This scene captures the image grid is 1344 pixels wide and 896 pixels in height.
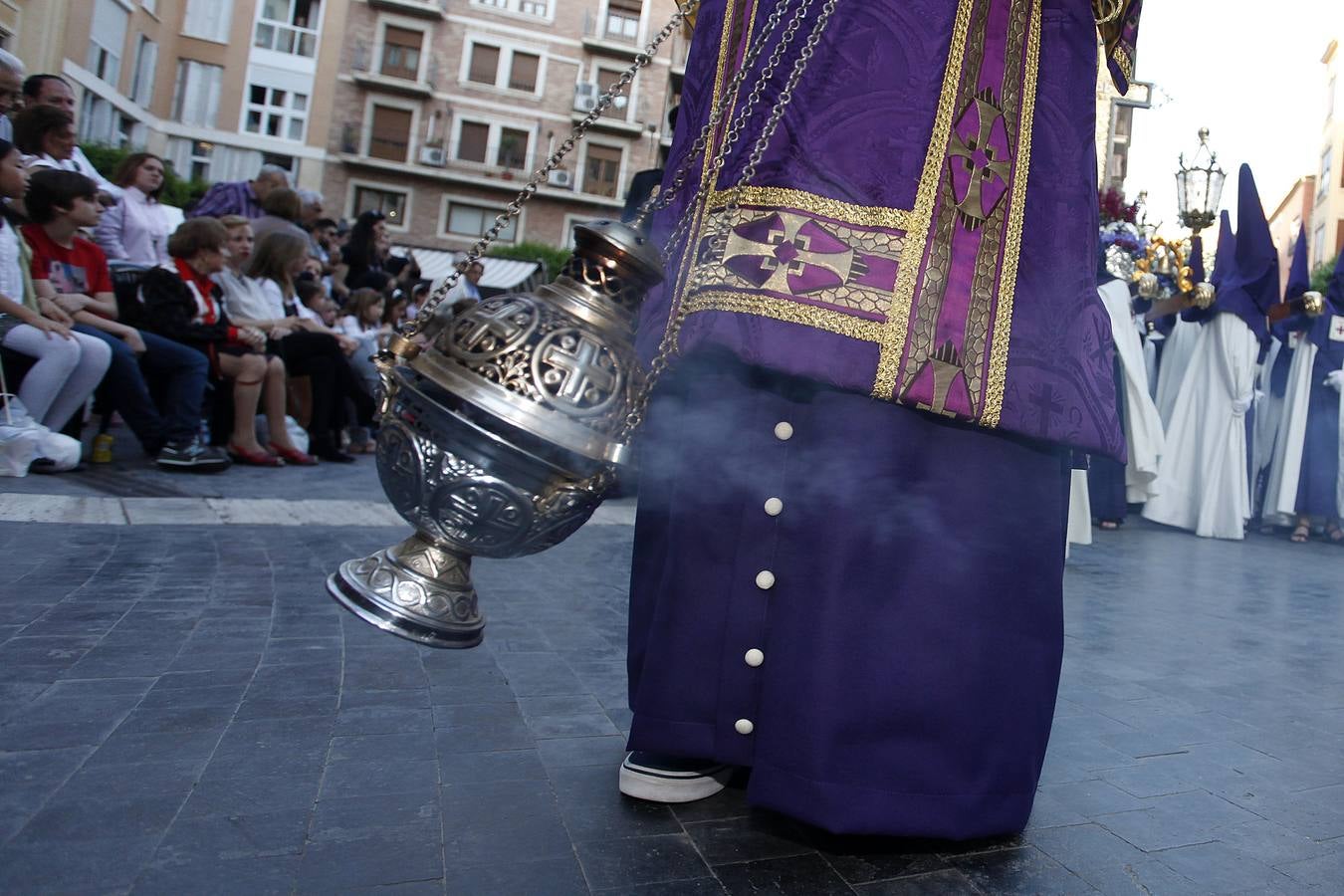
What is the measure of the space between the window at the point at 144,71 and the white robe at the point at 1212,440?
27.1m

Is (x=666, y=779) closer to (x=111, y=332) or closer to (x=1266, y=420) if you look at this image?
(x=111, y=332)

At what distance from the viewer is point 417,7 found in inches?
1235

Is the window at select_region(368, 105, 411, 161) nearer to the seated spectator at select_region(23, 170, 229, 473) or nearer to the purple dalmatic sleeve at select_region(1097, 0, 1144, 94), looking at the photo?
the seated spectator at select_region(23, 170, 229, 473)

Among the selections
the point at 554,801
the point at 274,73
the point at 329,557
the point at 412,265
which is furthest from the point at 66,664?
the point at 274,73

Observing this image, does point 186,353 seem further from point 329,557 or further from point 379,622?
point 379,622

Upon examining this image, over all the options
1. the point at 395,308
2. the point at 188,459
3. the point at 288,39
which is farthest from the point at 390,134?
the point at 188,459

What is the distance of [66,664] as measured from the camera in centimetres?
211

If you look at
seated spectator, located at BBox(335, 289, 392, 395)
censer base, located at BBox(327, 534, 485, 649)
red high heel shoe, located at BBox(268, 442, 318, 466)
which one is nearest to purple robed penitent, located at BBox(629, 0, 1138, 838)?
censer base, located at BBox(327, 534, 485, 649)

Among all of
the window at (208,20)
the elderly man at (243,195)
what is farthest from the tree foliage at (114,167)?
the elderly man at (243,195)

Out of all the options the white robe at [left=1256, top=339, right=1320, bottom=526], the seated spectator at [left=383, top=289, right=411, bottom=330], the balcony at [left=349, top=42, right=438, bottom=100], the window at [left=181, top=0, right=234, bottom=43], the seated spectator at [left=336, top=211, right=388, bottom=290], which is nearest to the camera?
the white robe at [left=1256, top=339, right=1320, bottom=526]

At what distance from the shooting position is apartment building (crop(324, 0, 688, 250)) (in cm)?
3150

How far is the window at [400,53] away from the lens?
31859mm

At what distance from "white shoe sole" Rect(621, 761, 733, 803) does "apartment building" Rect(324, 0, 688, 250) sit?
30781 millimetres

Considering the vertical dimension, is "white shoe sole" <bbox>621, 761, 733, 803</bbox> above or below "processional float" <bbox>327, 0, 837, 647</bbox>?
below
